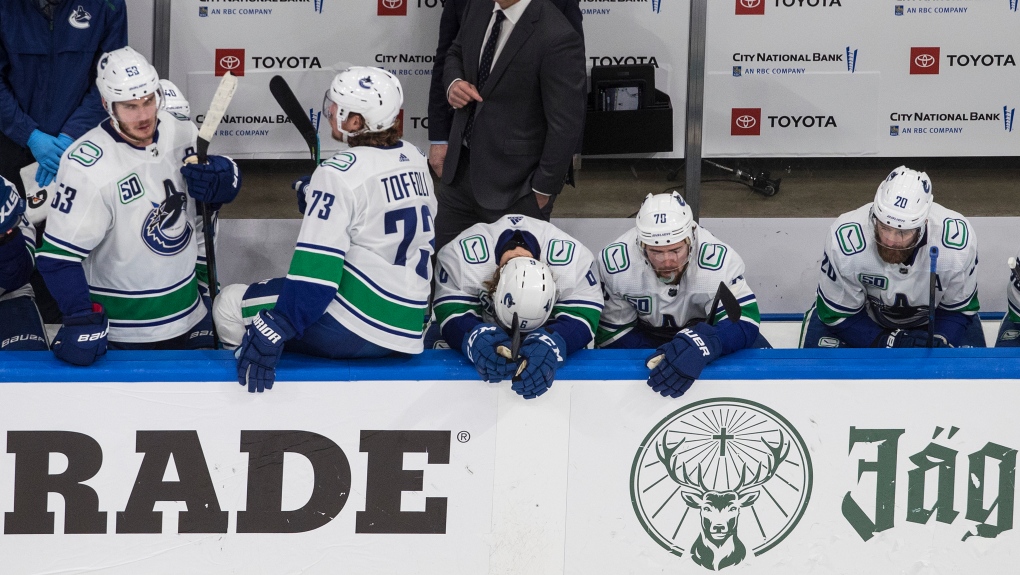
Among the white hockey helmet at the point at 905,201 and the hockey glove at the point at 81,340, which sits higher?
the white hockey helmet at the point at 905,201

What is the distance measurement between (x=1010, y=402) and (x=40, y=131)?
11.9 ft

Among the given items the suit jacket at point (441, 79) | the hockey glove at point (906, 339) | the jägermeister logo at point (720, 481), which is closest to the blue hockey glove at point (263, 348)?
the jägermeister logo at point (720, 481)

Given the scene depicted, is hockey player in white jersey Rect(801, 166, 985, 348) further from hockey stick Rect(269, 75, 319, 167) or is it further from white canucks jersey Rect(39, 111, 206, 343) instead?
white canucks jersey Rect(39, 111, 206, 343)

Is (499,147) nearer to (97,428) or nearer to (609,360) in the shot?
(609,360)

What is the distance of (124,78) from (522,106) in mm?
1626

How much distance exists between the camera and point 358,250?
3566 millimetres

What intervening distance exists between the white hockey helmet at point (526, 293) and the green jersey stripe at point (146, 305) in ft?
3.39

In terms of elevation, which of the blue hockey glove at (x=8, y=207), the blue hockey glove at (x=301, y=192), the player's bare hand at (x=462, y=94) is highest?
the player's bare hand at (x=462, y=94)

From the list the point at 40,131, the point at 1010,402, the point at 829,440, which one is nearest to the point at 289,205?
the point at 40,131

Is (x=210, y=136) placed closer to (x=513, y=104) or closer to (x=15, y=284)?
(x=15, y=284)

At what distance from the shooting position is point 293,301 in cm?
345

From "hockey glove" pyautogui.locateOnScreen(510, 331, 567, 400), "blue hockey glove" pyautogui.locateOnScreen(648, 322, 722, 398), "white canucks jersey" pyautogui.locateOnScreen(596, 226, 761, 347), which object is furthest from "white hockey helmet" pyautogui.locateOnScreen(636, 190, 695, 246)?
"hockey glove" pyautogui.locateOnScreen(510, 331, 567, 400)

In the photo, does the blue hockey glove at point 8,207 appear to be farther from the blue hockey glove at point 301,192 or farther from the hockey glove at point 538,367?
the hockey glove at point 538,367

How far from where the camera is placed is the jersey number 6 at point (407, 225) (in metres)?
3.57
